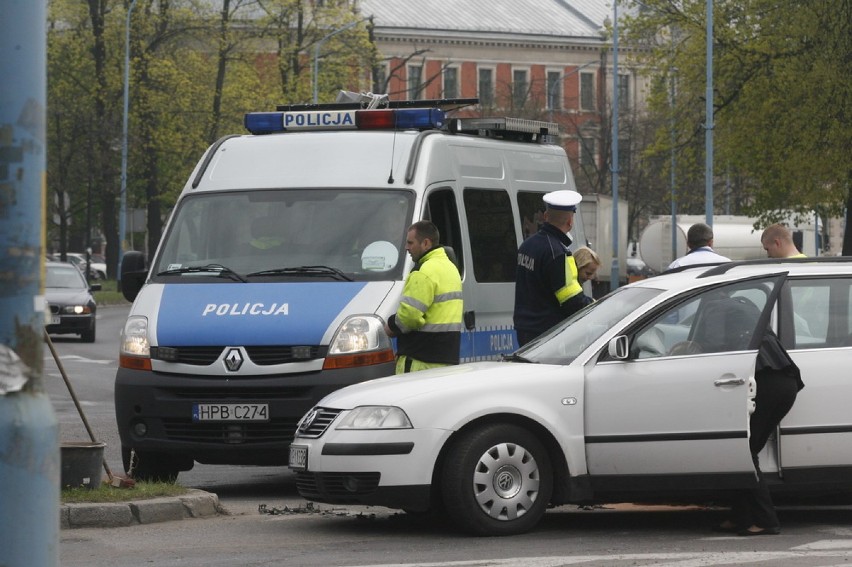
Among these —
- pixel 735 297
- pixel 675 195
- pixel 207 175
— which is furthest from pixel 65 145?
pixel 735 297

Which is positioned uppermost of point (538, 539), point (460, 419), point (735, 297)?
point (735, 297)

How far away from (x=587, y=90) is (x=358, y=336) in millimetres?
90993

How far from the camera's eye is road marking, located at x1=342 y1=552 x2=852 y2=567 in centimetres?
741

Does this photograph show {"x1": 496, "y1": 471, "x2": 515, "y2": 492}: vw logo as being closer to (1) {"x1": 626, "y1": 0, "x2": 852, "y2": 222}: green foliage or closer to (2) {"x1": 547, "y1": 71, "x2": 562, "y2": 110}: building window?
(1) {"x1": 626, "y1": 0, "x2": 852, "y2": 222}: green foliage

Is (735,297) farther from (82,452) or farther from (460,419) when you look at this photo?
(82,452)

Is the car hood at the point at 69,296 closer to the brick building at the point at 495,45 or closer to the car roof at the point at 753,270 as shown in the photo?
the car roof at the point at 753,270

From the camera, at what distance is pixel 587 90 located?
10012 centimetres

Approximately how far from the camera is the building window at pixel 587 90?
96.8 metres

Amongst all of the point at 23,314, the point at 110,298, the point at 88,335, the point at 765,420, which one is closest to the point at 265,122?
the point at 765,420

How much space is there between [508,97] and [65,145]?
2578 centimetres

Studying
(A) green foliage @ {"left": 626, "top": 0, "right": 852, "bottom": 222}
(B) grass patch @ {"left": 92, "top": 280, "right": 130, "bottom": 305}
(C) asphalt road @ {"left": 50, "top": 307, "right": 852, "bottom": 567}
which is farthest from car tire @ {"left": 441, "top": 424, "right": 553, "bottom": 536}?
(B) grass patch @ {"left": 92, "top": 280, "right": 130, "bottom": 305}

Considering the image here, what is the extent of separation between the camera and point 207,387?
10477 millimetres

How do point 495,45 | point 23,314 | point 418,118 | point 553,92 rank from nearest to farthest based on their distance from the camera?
point 23,314 < point 418,118 < point 553,92 < point 495,45

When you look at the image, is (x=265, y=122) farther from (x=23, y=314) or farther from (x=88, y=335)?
(x=88, y=335)
